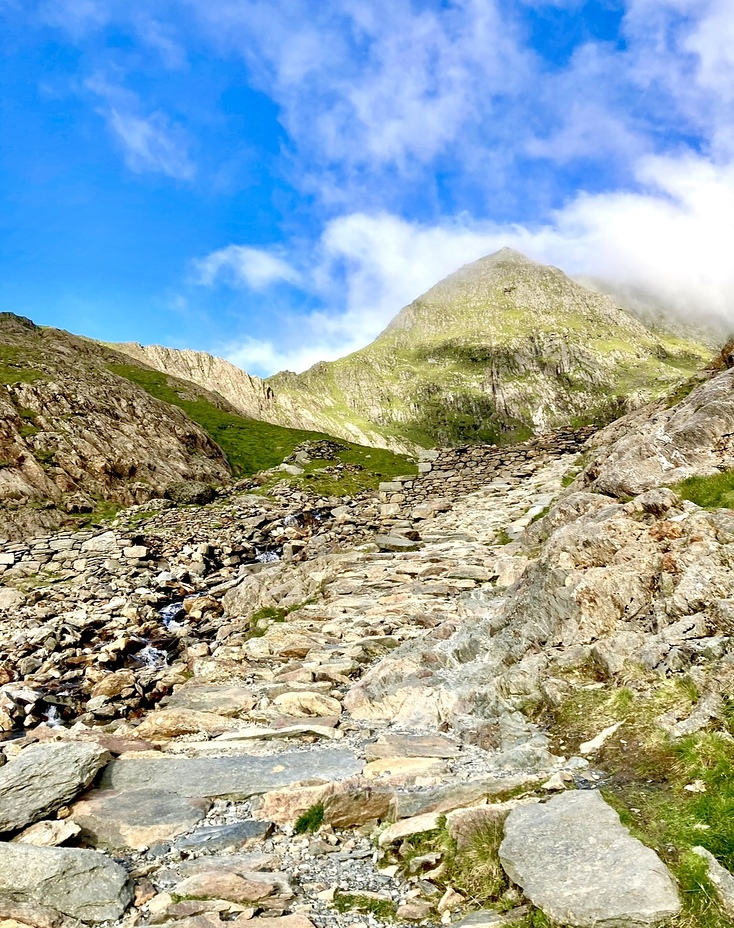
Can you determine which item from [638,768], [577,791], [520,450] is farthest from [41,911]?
[520,450]

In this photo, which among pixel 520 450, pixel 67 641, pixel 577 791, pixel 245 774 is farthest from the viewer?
pixel 520 450

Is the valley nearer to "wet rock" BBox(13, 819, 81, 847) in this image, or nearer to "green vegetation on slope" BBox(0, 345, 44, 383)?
"wet rock" BBox(13, 819, 81, 847)

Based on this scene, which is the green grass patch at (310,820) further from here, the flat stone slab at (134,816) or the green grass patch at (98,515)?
the green grass patch at (98,515)

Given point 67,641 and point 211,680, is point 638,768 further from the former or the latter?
point 67,641

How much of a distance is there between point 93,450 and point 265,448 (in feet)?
124

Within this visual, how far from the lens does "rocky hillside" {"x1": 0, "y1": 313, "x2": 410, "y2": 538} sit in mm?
55719

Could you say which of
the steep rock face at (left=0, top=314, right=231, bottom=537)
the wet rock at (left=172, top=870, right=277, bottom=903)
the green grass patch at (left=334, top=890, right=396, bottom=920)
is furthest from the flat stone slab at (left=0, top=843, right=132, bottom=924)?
the steep rock face at (left=0, top=314, right=231, bottom=537)

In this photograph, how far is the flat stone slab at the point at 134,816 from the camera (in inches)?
374

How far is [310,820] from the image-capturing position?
9.40 metres

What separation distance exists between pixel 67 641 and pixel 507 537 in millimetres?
24023

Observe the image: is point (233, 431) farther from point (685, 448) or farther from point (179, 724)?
point (685, 448)

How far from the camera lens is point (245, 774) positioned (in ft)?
37.7

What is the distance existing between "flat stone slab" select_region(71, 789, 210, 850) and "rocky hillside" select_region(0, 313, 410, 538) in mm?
45706

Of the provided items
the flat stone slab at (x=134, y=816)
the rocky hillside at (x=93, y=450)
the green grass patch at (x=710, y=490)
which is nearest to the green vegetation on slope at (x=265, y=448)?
the rocky hillside at (x=93, y=450)
